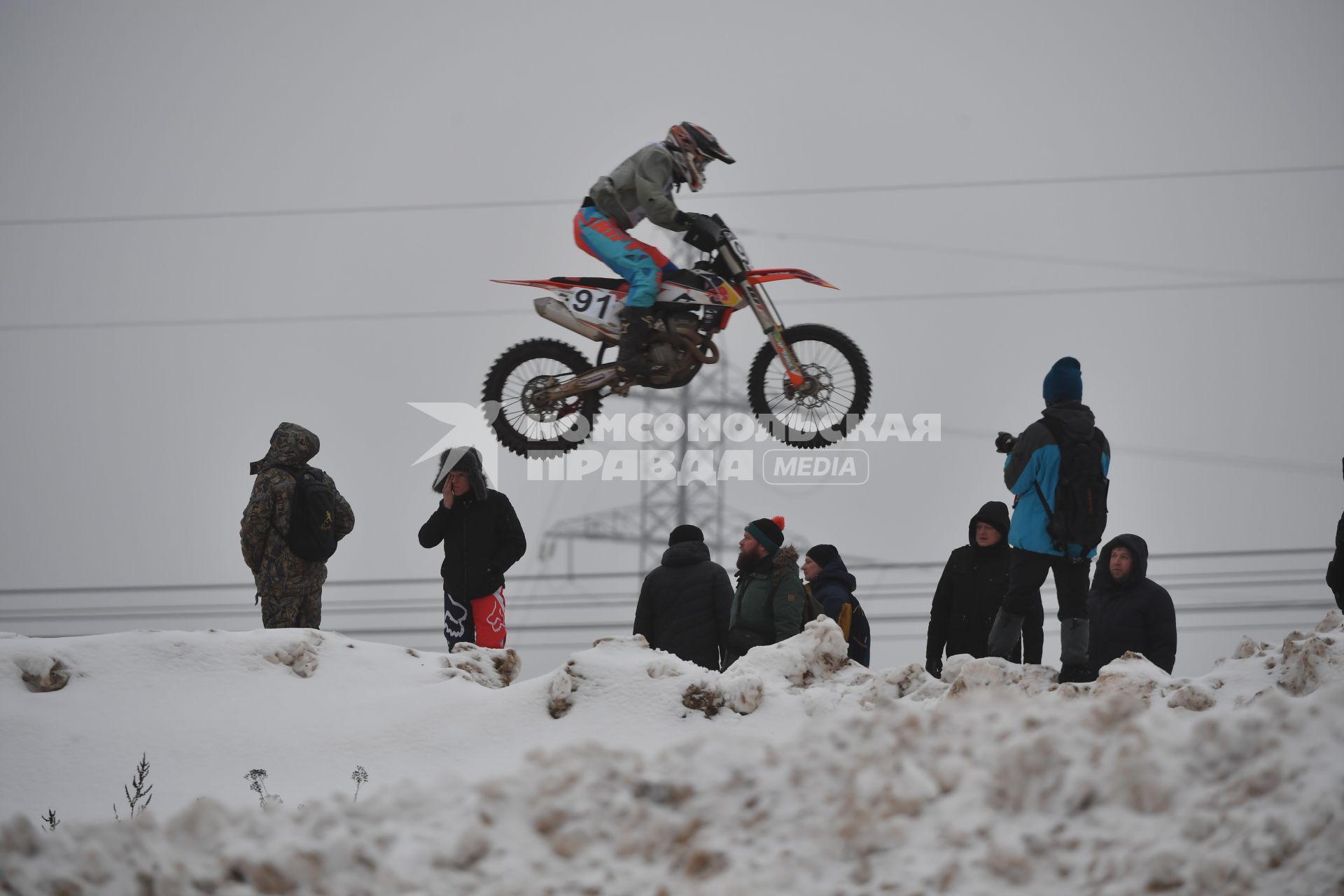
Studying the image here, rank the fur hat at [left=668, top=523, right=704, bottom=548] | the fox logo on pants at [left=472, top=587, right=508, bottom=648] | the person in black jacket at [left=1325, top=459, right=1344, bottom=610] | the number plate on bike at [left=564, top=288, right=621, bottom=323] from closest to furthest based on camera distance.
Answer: the person in black jacket at [left=1325, top=459, right=1344, bottom=610] < the fur hat at [left=668, top=523, right=704, bottom=548] < the fox logo on pants at [left=472, top=587, right=508, bottom=648] < the number plate on bike at [left=564, top=288, right=621, bottom=323]

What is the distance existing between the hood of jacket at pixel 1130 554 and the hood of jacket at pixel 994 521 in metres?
0.64

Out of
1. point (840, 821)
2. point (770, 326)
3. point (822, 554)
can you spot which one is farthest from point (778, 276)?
point (840, 821)

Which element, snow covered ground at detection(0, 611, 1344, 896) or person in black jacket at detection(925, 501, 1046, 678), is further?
person in black jacket at detection(925, 501, 1046, 678)

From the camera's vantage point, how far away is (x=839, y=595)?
5105mm

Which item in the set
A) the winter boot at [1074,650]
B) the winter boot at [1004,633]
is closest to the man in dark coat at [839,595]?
the winter boot at [1004,633]

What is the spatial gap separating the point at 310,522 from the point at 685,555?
162 centimetres

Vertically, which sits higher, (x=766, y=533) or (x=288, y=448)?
(x=288, y=448)

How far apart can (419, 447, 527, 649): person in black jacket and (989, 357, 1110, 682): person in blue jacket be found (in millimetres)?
2155

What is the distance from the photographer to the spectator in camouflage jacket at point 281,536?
186 inches

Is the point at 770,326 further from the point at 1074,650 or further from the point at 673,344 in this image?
the point at 1074,650

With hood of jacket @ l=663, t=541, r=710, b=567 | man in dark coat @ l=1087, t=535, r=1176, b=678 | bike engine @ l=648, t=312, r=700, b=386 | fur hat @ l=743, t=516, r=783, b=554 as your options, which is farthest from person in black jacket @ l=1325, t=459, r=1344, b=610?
bike engine @ l=648, t=312, r=700, b=386

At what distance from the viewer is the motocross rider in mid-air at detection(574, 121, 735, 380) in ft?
21.5

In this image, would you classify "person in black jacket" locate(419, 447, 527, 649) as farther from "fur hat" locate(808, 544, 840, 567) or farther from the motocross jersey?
the motocross jersey

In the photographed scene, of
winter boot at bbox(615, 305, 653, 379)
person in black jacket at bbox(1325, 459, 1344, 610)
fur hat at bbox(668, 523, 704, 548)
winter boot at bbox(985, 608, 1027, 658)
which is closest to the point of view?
winter boot at bbox(985, 608, 1027, 658)
